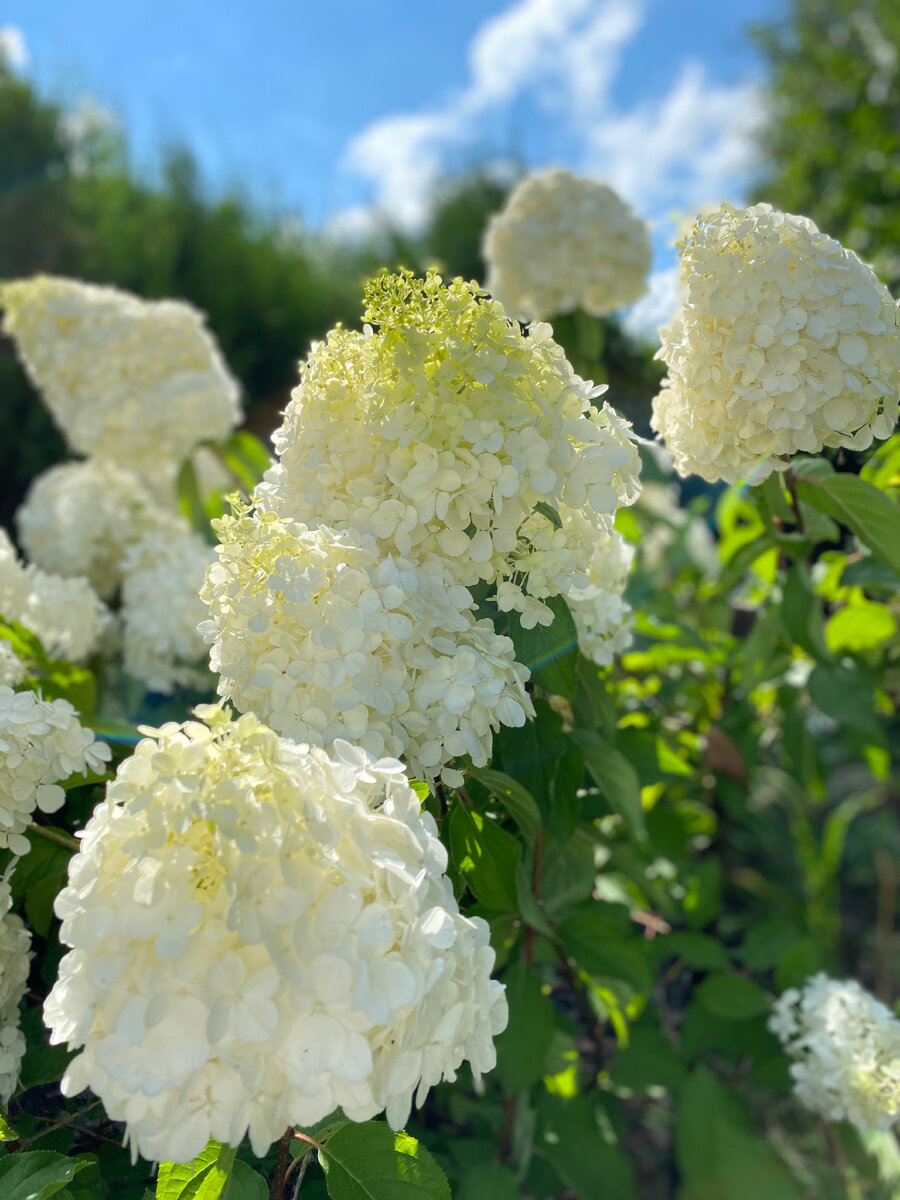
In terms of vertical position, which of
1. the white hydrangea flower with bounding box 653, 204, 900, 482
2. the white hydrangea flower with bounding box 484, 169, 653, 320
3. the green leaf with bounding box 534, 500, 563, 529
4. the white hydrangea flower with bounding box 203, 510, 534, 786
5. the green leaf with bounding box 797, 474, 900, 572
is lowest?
the white hydrangea flower with bounding box 203, 510, 534, 786

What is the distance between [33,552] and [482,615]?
1.39m

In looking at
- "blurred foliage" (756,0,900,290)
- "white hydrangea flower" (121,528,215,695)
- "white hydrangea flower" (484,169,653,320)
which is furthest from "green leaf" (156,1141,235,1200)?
"blurred foliage" (756,0,900,290)

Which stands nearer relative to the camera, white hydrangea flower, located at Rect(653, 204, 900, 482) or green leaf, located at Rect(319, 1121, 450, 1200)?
green leaf, located at Rect(319, 1121, 450, 1200)

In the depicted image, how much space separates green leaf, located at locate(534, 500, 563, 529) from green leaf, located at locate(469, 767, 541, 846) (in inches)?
8.8

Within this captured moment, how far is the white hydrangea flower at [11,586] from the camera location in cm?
129

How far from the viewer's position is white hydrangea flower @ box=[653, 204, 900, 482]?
0.82m

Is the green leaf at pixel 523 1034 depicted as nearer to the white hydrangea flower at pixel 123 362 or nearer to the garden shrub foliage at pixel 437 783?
the garden shrub foliage at pixel 437 783

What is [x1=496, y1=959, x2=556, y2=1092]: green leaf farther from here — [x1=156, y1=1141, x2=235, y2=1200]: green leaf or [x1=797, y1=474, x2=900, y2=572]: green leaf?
[x1=797, y1=474, x2=900, y2=572]: green leaf

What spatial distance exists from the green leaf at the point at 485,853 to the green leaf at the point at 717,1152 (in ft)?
2.83

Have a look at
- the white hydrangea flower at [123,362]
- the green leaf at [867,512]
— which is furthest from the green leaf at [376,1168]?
the white hydrangea flower at [123,362]

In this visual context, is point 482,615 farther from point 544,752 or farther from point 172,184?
point 172,184

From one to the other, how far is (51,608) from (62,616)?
0.04 meters

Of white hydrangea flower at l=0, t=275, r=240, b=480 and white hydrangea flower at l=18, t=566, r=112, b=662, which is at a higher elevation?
white hydrangea flower at l=0, t=275, r=240, b=480

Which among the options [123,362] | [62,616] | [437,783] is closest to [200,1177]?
[437,783]
